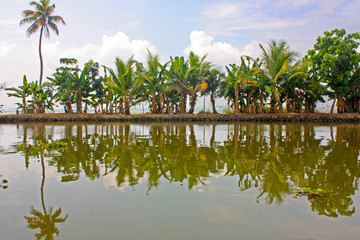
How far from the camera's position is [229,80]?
2466 centimetres

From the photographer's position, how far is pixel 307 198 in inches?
150

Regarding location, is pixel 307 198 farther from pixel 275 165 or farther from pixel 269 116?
pixel 269 116

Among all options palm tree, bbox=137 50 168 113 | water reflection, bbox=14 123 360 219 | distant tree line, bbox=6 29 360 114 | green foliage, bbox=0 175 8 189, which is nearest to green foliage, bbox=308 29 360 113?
distant tree line, bbox=6 29 360 114

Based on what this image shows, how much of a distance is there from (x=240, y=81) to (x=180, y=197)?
2126cm

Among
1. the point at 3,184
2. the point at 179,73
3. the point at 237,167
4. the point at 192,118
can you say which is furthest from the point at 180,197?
the point at 179,73

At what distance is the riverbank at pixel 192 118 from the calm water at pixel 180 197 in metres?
17.0

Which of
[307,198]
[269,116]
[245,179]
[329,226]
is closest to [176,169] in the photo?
[245,179]

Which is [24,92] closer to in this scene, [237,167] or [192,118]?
[192,118]

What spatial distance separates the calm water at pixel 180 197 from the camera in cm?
292

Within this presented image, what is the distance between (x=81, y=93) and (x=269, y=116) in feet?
57.2

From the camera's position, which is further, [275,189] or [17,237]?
[275,189]

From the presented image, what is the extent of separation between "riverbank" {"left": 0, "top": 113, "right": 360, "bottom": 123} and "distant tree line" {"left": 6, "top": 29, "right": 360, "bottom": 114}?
166 cm

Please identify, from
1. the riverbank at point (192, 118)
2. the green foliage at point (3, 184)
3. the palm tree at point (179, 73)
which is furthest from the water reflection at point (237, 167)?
the palm tree at point (179, 73)

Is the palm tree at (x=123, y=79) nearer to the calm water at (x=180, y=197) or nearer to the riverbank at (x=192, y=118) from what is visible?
the riverbank at (x=192, y=118)
